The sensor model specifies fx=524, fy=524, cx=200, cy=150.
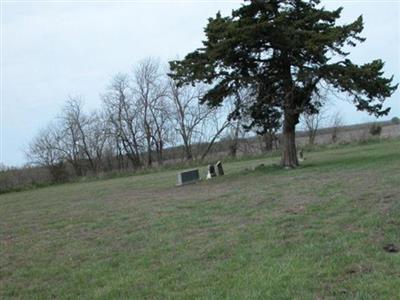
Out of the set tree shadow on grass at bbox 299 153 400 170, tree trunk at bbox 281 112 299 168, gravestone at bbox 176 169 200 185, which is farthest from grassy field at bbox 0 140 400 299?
tree trunk at bbox 281 112 299 168

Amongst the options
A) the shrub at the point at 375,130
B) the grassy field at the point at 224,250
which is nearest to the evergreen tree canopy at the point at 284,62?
the grassy field at the point at 224,250

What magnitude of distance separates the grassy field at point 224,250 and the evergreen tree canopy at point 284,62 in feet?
29.5

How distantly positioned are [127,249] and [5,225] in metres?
7.45

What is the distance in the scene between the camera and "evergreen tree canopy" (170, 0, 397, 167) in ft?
72.1

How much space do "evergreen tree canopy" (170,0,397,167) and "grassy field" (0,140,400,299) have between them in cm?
900

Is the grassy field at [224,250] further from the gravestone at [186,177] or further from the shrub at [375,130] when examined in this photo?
the shrub at [375,130]

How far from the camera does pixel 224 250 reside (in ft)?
26.1

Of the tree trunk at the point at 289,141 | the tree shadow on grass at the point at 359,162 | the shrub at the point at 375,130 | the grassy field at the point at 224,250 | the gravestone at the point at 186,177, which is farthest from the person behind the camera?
the shrub at the point at 375,130

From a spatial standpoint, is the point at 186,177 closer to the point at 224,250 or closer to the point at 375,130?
the point at 224,250

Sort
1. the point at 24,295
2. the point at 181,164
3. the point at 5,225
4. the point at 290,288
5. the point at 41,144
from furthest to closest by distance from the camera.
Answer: the point at 41,144 < the point at 181,164 < the point at 5,225 < the point at 24,295 < the point at 290,288

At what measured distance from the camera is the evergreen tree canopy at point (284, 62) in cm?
2197

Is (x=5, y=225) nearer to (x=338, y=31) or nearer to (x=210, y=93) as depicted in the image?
(x=210, y=93)

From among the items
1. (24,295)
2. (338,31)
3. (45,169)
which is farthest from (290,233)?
(45,169)

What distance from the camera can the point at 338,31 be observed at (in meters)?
22.1
